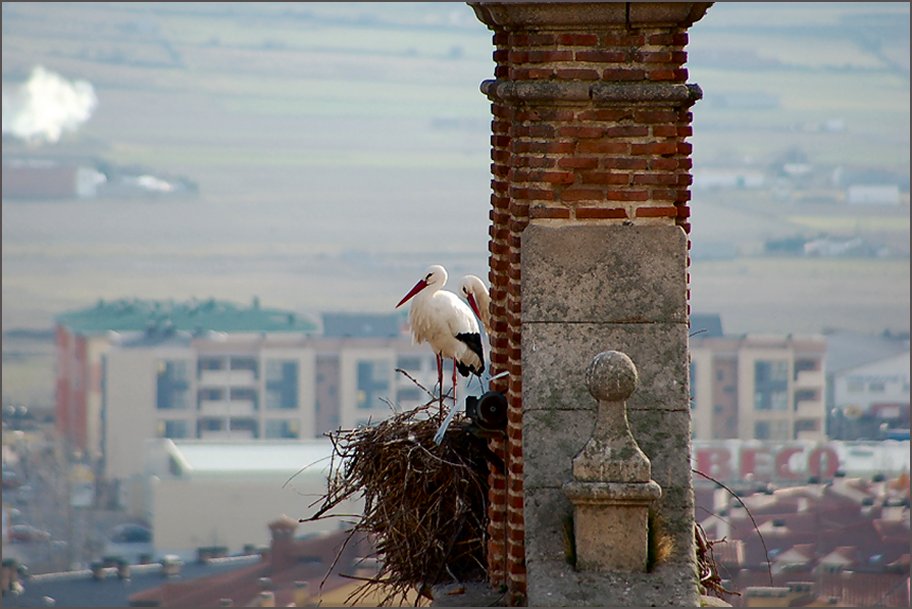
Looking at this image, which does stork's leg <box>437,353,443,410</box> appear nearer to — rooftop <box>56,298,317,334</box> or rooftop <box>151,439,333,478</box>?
rooftop <box>151,439,333,478</box>

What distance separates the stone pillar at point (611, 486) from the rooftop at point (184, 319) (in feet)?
211

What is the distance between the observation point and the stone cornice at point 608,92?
6.65 metres

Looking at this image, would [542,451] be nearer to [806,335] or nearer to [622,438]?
[622,438]

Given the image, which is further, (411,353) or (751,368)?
(411,353)

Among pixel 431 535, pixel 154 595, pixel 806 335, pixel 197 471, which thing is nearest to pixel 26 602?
pixel 154 595

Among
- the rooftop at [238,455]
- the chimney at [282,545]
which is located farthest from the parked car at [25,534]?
the chimney at [282,545]

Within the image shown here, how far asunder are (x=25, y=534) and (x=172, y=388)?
9888 millimetres

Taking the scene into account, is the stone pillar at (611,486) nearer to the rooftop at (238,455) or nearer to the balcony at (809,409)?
the rooftop at (238,455)

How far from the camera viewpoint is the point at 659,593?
252 inches

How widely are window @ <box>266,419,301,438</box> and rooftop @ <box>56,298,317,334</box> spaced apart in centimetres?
576

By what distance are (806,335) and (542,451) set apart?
59.6 metres

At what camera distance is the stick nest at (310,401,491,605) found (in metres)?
7.80

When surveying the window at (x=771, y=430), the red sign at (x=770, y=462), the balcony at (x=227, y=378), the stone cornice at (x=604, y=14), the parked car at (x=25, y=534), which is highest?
the stone cornice at (x=604, y=14)

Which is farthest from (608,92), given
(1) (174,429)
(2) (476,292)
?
(1) (174,429)
